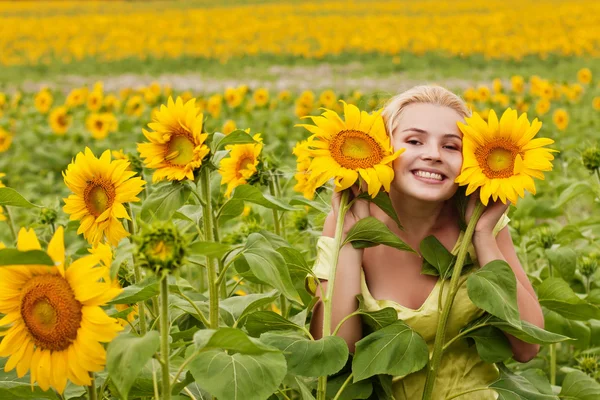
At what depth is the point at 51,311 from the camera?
1170 mm

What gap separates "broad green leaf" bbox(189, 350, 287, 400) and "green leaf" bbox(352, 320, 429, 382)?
248 mm

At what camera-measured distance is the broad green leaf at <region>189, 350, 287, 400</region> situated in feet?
3.95

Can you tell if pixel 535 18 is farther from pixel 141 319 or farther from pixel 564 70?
pixel 141 319

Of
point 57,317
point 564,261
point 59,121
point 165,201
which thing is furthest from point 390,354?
point 59,121

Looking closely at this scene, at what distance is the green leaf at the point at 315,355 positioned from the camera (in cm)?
138

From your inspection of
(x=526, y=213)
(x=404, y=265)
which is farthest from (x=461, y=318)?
(x=526, y=213)

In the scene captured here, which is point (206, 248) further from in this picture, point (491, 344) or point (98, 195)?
point (491, 344)

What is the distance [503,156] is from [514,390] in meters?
0.45

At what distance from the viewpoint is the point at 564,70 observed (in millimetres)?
9445

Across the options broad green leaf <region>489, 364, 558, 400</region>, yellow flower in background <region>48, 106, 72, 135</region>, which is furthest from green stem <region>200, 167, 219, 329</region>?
yellow flower in background <region>48, 106, 72, 135</region>

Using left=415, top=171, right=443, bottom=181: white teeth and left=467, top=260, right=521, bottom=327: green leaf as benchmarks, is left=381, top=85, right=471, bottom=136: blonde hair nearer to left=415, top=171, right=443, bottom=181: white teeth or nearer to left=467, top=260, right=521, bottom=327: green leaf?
left=415, top=171, right=443, bottom=181: white teeth

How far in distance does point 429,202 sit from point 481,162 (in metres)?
0.22

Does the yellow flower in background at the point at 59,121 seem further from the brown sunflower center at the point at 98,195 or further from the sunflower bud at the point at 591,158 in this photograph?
the brown sunflower center at the point at 98,195

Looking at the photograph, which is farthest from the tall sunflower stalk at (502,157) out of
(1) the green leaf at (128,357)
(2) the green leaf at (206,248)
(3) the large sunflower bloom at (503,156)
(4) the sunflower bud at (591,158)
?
(4) the sunflower bud at (591,158)
